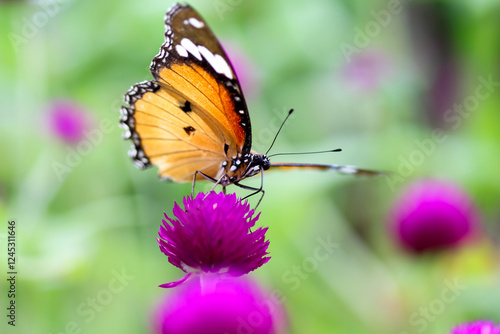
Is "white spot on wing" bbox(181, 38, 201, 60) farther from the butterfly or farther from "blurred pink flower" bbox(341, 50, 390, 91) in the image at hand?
"blurred pink flower" bbox(341, 50, 390, 91)

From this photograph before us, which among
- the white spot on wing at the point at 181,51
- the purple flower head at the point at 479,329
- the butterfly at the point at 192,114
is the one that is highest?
the white spot on wing at the point at 181,51

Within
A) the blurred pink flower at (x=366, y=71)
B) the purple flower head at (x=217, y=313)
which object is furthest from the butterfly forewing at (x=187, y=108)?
the blurred pink flower at (x=366, y=71)

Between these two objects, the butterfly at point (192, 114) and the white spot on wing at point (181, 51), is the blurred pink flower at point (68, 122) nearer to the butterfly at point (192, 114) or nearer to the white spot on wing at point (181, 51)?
the butterfly at point (192, 114)

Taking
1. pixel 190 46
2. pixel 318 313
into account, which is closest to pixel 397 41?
pixel 318 313

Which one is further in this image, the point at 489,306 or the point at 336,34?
the point at 336,34

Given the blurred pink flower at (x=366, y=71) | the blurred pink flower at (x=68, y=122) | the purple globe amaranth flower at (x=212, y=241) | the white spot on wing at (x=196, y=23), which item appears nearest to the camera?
the purple globe amaranth flower at (x=212, y=241)

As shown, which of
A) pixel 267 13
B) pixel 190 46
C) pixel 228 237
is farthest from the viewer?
pixel 267 13

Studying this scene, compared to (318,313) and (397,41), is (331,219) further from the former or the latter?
(397,41)

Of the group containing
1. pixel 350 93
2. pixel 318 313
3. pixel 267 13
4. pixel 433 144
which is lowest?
pixel 318 313
